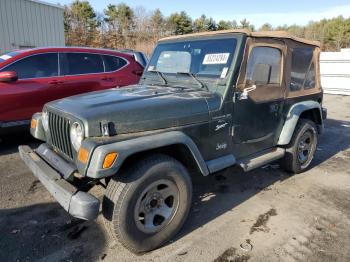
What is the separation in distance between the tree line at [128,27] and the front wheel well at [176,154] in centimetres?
1811

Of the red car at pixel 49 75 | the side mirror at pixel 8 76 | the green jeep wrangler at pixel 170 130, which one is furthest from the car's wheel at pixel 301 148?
the side mirror at pixel 8 76

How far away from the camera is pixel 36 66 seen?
5.83m

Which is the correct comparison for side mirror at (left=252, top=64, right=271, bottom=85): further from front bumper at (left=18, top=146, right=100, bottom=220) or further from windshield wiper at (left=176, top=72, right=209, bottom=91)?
front bumper at (left=18, top=146, right=100, bottom=220)

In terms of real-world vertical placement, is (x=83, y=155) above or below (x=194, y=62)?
below

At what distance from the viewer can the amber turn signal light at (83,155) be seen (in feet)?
8.43

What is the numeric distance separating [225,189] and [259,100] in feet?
4.31

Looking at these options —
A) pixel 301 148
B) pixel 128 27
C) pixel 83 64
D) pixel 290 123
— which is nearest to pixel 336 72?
pixel 301 148

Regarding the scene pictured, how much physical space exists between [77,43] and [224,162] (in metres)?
23.2

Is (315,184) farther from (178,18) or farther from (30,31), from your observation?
(178,18)


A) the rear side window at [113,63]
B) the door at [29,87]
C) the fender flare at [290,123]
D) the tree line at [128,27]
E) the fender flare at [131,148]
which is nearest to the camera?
the fender flare at [131,148]

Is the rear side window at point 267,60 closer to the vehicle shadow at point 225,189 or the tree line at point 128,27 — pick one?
the vehicle shadow at point 225,189

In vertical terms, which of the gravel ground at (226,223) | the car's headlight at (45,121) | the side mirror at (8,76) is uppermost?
the side mirror at (8,76)

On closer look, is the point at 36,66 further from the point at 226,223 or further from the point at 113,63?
the point at 226,223

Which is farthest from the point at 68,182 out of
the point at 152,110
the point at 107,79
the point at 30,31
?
the point at 30,31
